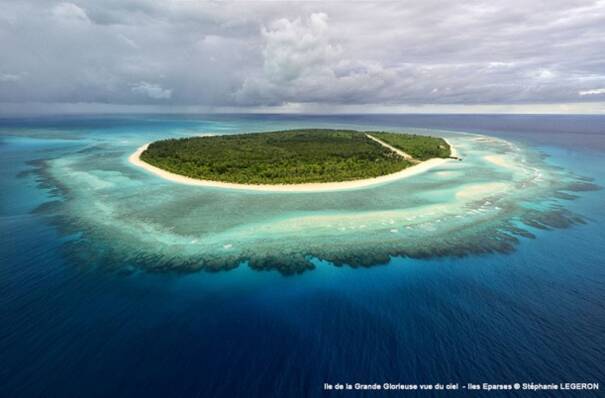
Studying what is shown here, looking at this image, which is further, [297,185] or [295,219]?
[297,185]

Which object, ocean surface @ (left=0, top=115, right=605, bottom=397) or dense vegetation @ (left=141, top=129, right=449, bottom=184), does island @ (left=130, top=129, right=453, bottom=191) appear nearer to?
dense vegetation @ (left=141, top=129, right=449, bottom=184)

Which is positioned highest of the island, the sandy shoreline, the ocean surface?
the island

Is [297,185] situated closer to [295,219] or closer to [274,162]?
[295,219]

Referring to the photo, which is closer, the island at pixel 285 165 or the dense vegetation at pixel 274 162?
the island at pixel 285 165

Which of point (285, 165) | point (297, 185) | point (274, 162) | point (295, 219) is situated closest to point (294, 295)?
point (295, 219)

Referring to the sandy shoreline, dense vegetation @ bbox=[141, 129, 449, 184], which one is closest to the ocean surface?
the sandy shoreline

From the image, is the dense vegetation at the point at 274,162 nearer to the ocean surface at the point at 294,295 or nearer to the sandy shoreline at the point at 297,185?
the sandy shoreline at the point at 297,185

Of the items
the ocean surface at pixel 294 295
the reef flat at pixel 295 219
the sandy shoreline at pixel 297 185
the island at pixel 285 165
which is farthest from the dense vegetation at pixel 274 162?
the ocean surface at pixel 294 295

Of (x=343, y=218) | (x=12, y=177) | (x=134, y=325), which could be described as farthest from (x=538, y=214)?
(x=12, y=177)

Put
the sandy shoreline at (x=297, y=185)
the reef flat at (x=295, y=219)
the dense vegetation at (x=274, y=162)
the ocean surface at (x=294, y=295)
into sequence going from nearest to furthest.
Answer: the ocean surface at (x=294, y=295) → the reef flat at (x=295, y=219) → the sandy shoreline at (x=297, y=185) → the dense vegetation at (x=274, y=162)
